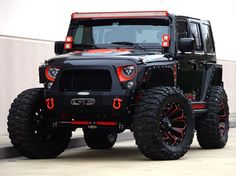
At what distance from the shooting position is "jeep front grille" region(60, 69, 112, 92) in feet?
44.3

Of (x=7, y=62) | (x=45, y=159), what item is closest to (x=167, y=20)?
(x=45, y=159)

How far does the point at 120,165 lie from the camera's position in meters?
12.8

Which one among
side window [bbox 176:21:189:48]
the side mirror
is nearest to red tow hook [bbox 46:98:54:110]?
the side mirror

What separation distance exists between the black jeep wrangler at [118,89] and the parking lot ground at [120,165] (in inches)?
13.7

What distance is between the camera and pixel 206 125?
619 inches

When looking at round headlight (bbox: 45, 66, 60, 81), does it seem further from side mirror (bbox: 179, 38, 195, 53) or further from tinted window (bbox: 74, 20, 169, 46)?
side mirror (bbox: 179, 38, 195, 53)

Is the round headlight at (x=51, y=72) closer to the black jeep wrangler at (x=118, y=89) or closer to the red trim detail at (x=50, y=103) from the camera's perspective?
Result: the black jeep wrangler at (x=118, y=89)

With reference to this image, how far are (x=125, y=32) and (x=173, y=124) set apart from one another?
182 centimetres

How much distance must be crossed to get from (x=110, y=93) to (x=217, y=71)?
153 inches

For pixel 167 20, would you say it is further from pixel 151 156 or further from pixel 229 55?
pixel 229 55

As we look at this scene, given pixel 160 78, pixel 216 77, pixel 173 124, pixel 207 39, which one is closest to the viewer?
pixel 173 124

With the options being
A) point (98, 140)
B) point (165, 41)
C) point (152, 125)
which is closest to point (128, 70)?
point (152, 125)

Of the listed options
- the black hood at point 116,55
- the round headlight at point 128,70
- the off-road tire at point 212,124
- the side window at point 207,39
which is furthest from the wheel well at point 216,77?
the round headlight at point 128,70

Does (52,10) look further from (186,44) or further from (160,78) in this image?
(160,78)
